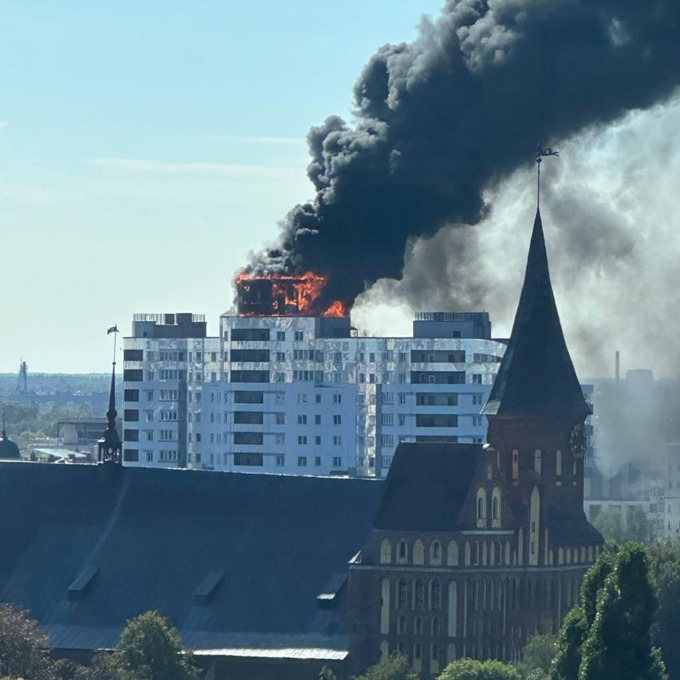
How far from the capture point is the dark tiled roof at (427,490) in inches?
6781

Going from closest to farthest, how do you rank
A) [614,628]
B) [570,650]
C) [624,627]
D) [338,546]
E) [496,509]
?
[624,627] → [614,628] → [570,650] → [496,509] → [338,546]

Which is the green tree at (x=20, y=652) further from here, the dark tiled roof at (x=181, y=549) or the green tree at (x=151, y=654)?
the dark tiled roof at (x=181, y=549)

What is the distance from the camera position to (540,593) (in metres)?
176

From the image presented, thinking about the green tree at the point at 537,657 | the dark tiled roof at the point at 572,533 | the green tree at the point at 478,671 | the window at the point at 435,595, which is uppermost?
the dark tiled roof at the point at 572,533

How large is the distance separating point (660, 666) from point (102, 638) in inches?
1330

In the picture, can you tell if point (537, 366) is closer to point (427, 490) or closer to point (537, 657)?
point (427, 490)

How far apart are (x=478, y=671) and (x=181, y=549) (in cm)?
2250

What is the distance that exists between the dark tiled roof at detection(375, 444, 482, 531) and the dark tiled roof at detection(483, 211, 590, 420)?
3.90 metres

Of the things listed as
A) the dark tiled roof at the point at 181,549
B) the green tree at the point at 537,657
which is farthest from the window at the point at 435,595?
the dark tiled roof at the point at 181,549

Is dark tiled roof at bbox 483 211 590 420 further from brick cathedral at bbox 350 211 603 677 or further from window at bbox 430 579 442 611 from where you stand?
window at bbox 430 579 442 611

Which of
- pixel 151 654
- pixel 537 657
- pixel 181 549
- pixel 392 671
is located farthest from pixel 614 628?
pixel 181 549

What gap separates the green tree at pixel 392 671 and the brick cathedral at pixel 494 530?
314cm

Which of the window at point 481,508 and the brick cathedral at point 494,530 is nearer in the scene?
the brick cathedral at point 494,530

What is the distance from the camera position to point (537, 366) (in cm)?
17750
